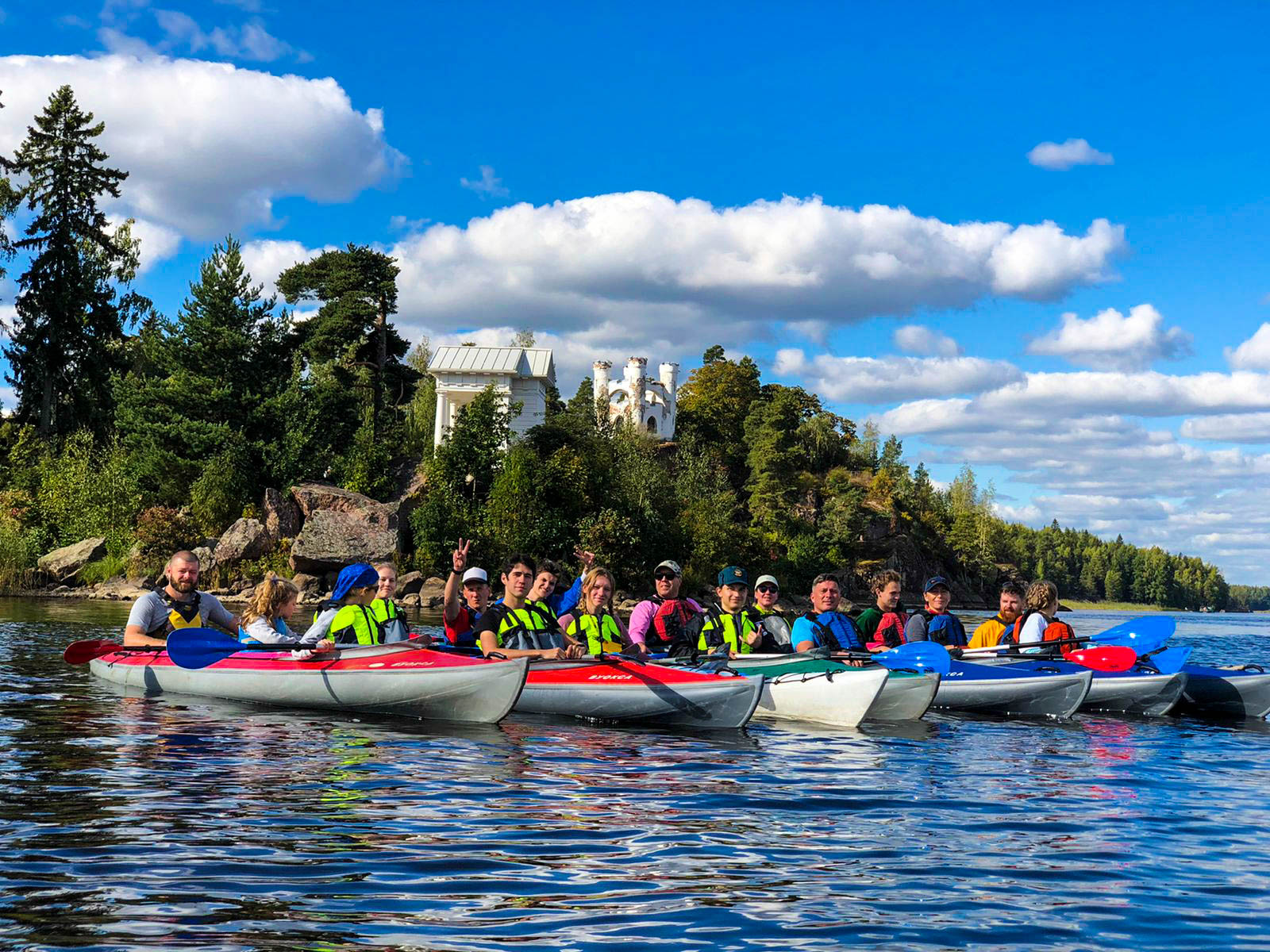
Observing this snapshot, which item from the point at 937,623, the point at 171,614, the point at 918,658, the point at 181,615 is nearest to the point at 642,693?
the point at 918,658

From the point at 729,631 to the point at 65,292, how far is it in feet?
128

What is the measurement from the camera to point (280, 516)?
39.8 meters

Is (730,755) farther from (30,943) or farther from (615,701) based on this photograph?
(30,943)

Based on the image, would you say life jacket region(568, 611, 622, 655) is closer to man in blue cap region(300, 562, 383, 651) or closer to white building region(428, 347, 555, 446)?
man in blue cap region(300, 562, 383, 651)

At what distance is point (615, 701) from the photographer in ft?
36.4

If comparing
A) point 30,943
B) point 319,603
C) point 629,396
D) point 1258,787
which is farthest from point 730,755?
point 629,396

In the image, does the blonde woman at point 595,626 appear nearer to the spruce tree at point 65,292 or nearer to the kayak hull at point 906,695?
the kayak hull at point 906,695

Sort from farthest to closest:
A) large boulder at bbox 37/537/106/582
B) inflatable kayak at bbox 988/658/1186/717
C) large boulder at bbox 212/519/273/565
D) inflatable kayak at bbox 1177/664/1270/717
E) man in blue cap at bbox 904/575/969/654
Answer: large boulder at bbox 212/519/273/565 → large boulder at bbox 37/537/106/582 → inflatable kayak at bbox 1177/664/1270/717 → inflatable kayak at bbox 988/658/1186/717 → man in blue cap at bbox 904/575/969/654

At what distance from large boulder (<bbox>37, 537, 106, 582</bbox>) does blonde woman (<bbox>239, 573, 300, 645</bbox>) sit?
90.9 feet

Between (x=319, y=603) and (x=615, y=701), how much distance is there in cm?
2553

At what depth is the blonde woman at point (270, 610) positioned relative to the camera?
11766mm

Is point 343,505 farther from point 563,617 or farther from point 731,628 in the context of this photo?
point 731,628

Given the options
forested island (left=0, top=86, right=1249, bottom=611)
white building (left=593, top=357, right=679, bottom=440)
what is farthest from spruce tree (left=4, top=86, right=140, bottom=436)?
white building (left=593, top=357, right=679, bottom=440)

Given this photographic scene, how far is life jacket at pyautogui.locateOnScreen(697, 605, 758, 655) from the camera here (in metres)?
12.5
